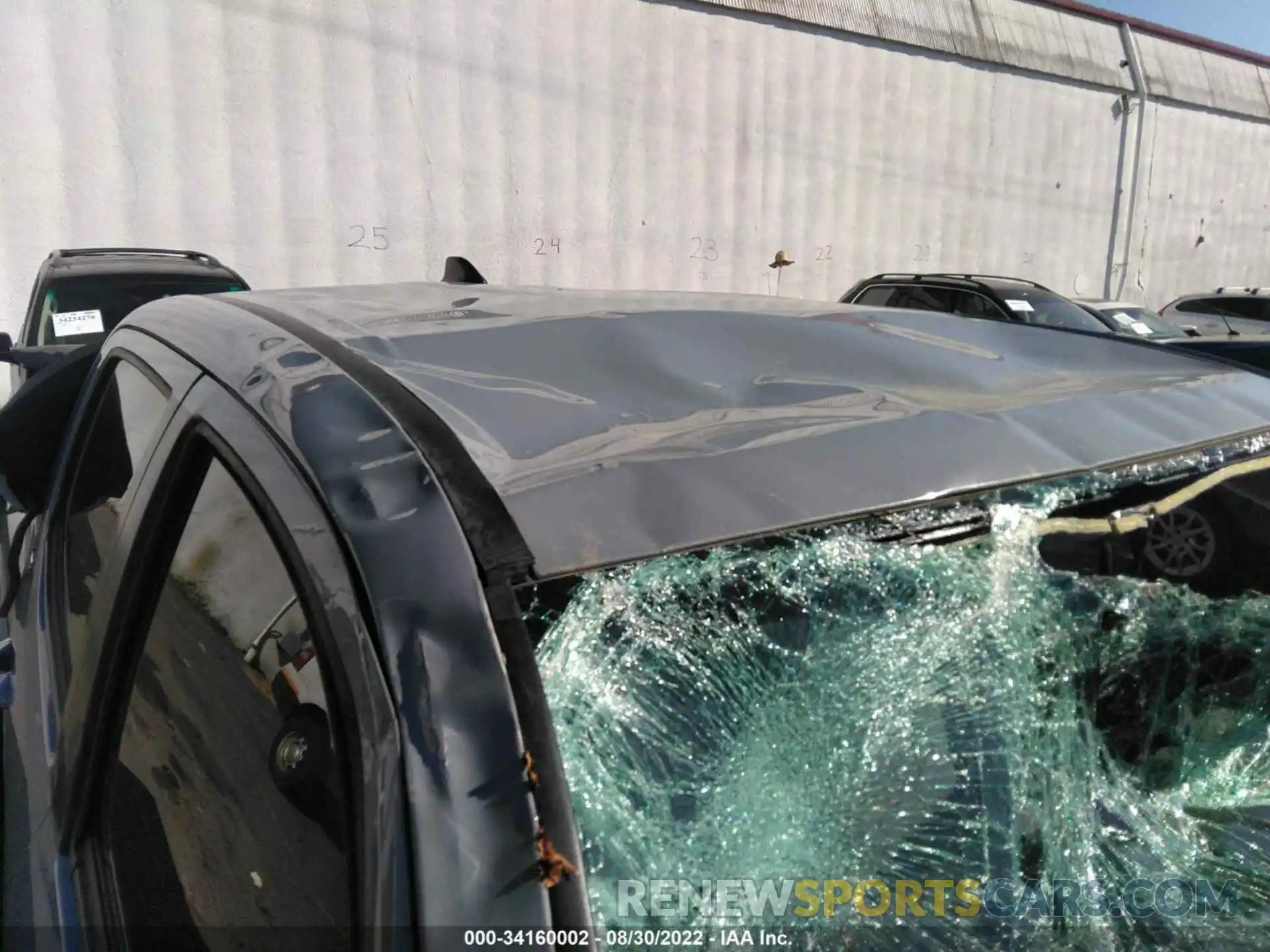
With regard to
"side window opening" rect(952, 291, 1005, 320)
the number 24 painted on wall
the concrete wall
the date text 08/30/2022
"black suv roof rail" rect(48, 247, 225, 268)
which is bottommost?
the date text 08/30/2022

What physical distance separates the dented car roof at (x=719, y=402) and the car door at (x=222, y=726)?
0.18 meters

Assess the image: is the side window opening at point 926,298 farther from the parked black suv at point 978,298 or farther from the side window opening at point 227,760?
the side window opening at point 227,760

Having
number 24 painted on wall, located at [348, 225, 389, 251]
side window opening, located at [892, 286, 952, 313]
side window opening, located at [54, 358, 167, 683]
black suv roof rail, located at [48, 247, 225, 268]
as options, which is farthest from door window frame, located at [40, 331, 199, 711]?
side window opening, located at [892, 286, 952, 313]

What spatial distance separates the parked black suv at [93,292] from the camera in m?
5.17

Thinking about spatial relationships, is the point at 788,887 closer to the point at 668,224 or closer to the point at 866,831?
the point at 866,831

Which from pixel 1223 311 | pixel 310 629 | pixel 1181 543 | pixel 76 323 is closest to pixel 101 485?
pixel 310 629

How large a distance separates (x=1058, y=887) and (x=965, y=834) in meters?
0.12

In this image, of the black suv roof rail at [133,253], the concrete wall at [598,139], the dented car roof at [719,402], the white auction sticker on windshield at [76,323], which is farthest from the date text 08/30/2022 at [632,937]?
the concrete wall at [598,139]

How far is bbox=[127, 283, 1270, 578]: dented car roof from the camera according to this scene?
3.12 ft

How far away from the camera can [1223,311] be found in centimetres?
1161

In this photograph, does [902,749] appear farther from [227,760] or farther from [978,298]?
[978,298]

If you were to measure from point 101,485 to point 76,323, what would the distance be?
164 inches

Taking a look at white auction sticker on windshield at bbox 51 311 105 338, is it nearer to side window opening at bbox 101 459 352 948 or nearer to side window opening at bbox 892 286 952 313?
side window opening at bbox 101 459 352 948

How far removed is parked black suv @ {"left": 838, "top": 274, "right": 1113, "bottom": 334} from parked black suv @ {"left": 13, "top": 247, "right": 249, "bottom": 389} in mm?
4903
